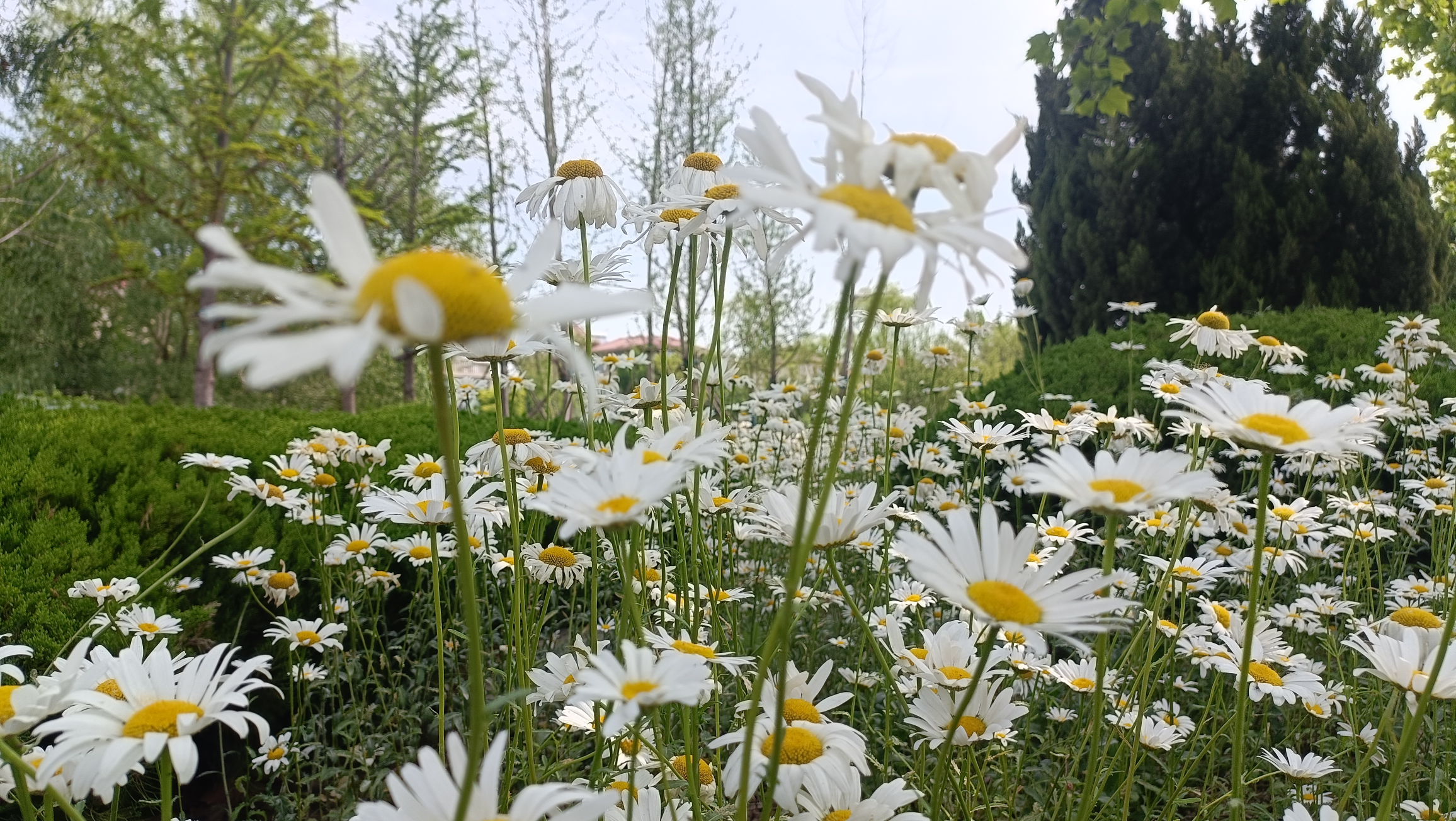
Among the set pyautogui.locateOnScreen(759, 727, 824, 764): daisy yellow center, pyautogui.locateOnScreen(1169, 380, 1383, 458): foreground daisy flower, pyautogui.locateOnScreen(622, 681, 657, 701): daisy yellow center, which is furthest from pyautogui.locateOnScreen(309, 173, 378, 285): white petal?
pyautogui.locateOnScreen(1169, 380, 1383, 458): foreground daisy flower

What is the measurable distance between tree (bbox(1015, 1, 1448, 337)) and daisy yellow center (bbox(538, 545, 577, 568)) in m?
9.43

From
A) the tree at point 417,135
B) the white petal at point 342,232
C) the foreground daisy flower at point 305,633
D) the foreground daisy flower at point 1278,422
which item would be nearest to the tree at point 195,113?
the tree at point 417,135

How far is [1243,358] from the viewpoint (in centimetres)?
495

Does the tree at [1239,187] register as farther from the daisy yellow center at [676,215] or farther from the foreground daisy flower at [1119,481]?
the foreground daisy flower at [1119,481]

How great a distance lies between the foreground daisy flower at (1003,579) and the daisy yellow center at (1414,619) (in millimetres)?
1191

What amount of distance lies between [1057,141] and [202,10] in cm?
1684

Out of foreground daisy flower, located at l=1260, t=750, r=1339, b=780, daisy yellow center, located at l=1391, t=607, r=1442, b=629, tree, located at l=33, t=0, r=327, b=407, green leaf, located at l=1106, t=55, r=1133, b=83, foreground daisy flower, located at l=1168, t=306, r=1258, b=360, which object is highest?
tree, located at l=33, t=0, r=327, b=407

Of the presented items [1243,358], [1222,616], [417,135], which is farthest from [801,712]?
[417,135]

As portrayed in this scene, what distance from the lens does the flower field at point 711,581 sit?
73 cm

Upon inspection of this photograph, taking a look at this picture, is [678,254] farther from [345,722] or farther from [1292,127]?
[1292,127]

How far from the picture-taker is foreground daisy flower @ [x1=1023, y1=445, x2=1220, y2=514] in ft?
2.86

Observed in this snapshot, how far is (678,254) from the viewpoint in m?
1.69

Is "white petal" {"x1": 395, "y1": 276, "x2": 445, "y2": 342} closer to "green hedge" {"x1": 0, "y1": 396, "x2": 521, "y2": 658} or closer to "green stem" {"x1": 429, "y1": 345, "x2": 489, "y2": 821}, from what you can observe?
"green stem" {"x1": 429, "y1": 345, "x2": 489, "y2": 821}

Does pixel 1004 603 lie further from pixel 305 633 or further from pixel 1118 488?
pixel 305 633
